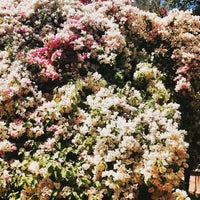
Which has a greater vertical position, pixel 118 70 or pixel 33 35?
pixel 33 35

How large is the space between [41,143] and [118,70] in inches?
84.1

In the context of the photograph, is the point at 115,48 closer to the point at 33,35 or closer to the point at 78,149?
the point at 33,35

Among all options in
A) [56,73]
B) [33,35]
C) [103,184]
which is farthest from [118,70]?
[103,184]

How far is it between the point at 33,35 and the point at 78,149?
9.47ft

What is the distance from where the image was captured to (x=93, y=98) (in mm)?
7238

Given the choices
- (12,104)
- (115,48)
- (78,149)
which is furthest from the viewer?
(115,48)

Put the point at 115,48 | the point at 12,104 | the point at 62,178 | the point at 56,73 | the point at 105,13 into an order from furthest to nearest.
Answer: the point at 105,13
the point at 115,48
the point at 56,73
the point at 12,104
the point at 62,178

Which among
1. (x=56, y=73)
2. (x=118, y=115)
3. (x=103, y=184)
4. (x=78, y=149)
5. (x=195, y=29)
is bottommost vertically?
(x=103, y=184)

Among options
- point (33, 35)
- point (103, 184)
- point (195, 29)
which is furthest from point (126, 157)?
point (195, 29)

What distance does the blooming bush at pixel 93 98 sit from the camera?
6.22 meters

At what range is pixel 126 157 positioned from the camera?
20.5 feet

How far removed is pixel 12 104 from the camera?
283 inches

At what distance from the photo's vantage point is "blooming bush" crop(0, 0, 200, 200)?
20.4 feet

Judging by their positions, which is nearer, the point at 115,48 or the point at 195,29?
the point at 115,48
